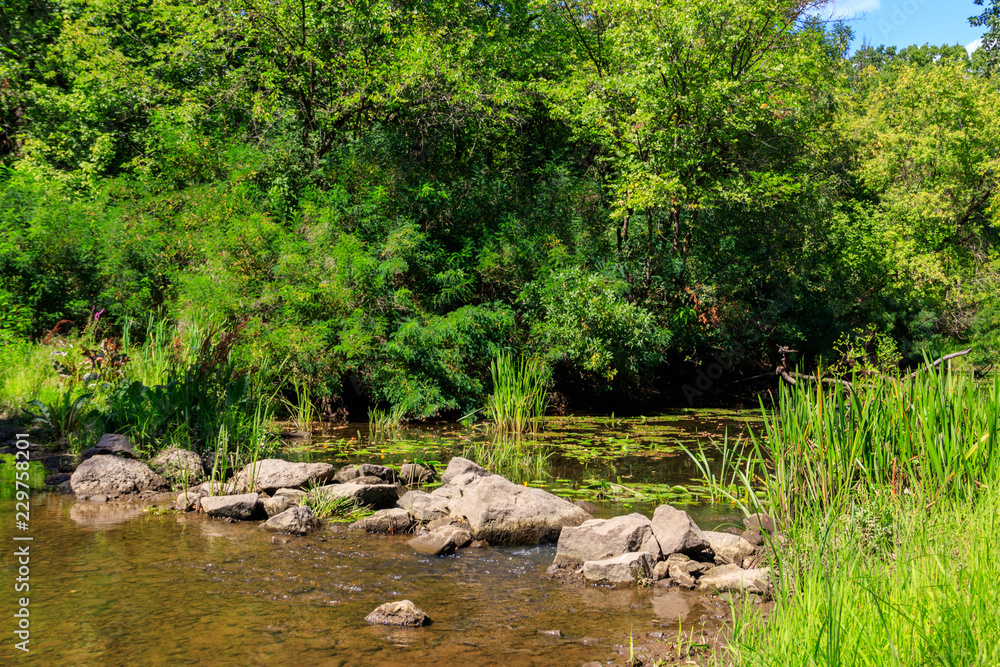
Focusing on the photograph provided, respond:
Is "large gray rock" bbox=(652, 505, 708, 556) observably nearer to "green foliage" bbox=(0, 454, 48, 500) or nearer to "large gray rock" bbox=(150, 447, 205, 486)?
"large gray rock" bbox=(150, 447, 205, 486)

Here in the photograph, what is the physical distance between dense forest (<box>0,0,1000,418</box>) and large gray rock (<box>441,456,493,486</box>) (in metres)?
5.09

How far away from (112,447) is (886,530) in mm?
7556

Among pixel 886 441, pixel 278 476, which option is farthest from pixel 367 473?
pixel 886 441

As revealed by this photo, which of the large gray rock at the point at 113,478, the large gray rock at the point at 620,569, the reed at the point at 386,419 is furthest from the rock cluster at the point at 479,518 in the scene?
the reed at the point at 386,419

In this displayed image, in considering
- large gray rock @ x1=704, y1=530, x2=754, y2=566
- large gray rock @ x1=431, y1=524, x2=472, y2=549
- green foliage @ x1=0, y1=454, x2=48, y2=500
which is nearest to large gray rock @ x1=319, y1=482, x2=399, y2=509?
large gray rock @ x1=431, y1=524, x2=472, y2=549

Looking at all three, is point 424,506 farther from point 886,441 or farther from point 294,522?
point 886,441

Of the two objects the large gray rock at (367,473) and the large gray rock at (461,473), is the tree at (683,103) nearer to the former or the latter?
the large gray rock at (461,473)

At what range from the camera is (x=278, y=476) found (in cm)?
802

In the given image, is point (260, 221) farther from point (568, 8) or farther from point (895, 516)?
point (895, 516)

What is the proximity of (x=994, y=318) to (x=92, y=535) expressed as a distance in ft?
74.9

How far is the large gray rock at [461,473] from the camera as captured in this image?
8.08m

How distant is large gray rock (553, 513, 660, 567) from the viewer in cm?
596

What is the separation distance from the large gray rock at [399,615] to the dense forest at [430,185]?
8.44 metres

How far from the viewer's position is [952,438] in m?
4.81
